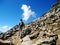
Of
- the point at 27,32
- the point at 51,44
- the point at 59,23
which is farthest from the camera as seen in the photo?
the point at 27,32

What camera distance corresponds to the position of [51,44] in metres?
21.6

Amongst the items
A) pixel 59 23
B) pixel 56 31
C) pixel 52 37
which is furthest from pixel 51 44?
pixel 59 23

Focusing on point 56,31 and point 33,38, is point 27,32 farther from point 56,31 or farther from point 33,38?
point 56,31

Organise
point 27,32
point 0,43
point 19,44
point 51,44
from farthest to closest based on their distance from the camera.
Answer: point 27,32
point 19,44
point 0,43
point 51,44

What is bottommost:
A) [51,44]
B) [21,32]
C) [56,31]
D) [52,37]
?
[51,44]

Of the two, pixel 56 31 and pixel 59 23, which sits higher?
pixel 59 23

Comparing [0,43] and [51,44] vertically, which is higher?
[0,43]

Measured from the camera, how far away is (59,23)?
32.8 meters

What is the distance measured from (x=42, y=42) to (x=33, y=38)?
668 centimetres

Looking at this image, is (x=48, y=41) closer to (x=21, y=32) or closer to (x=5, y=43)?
(x=5, y=43)

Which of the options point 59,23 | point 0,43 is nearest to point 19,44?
point 0,43

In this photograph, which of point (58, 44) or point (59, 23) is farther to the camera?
point (59, 23)

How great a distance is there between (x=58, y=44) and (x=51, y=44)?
159 cm

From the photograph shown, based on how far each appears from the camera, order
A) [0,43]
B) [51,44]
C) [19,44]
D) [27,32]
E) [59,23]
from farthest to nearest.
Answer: [27,32] < [59,23] < [19,44] < [0,43] < [51,44]
